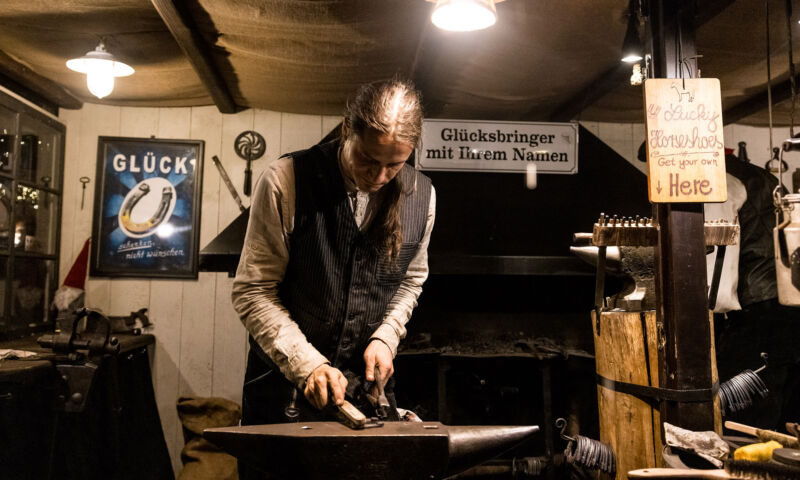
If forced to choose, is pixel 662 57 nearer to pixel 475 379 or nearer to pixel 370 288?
pixel 370 288

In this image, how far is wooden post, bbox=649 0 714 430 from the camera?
2125mm

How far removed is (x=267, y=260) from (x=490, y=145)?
8.61 feet

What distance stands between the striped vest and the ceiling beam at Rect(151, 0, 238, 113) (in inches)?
60.5

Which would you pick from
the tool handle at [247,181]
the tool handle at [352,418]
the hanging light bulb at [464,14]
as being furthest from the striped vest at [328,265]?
the tool handle at [247,181]

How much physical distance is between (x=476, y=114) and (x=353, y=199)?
9.80 ft

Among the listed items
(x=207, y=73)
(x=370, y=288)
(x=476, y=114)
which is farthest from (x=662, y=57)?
(x=207, y=73)

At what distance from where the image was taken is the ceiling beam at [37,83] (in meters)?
3.67

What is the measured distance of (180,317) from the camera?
4.63 meters

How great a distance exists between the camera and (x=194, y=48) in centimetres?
326

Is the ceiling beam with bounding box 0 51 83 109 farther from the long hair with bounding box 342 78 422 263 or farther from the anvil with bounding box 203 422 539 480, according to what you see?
the anvil with bounding box 203 422 539 480

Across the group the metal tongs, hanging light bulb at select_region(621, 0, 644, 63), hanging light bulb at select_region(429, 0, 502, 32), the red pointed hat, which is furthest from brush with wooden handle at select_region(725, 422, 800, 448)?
the red pointed hat

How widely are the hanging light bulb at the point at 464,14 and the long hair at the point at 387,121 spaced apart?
28.3 inches

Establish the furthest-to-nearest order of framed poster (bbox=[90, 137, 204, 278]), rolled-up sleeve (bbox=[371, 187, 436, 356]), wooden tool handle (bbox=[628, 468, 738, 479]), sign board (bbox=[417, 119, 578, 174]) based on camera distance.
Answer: framed poster (bbox=[90, 137, 204, 278]) < sign board (bbox=[417, 119, 578, 174]) < rolled-up sleeve (bbox=[371, 187, 436, 356]) < wooden tool handle (bbox=[628, 468, 738, 479])

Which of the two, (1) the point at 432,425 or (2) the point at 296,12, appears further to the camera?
(2) the point at 296,12
